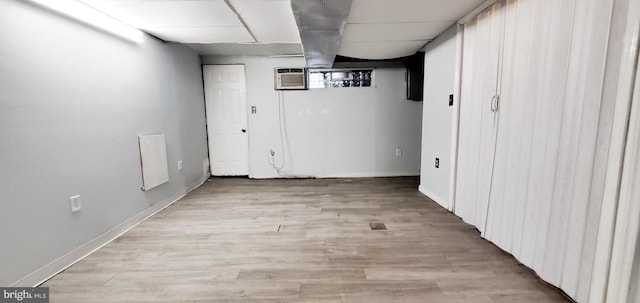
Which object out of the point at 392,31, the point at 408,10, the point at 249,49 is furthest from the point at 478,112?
the point at 249,49

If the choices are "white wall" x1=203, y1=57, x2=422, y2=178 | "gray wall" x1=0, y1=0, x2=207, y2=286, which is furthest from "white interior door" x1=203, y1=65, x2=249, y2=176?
"gray wall" x1=0, y1=0, x2=207, y2=286

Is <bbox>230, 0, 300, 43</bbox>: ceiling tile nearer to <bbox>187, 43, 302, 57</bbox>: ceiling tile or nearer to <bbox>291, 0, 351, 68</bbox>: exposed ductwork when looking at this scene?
<bbox>291, 0, 351, 68</bbox>: exposed ductwork

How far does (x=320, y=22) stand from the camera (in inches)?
88.9

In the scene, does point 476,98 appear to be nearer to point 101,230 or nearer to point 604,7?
point 604,7

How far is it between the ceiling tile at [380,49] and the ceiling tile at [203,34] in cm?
125

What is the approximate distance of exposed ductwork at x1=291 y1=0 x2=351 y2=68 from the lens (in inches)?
75.7

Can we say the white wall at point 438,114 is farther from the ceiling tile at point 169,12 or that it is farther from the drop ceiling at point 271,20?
the ceiling tile at point 169,12

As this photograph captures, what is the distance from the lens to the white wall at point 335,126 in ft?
14.6

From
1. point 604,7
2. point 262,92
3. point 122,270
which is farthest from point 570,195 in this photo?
point 262,92

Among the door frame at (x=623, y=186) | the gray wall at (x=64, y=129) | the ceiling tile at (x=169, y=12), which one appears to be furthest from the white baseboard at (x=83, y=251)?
the door frame at (x=623, y=186)

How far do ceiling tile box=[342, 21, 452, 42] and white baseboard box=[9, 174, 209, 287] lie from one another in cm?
294

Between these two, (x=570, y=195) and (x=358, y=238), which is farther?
(x=358, y=238)

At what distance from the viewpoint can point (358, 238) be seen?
7.38 feet

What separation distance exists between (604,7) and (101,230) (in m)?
3.66
